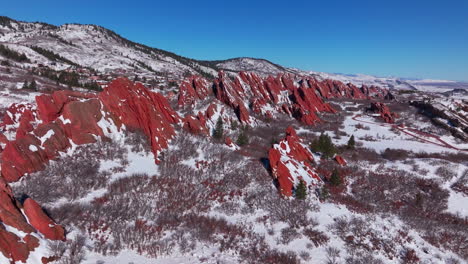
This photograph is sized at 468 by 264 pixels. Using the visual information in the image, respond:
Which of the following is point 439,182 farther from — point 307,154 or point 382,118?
point 382,118

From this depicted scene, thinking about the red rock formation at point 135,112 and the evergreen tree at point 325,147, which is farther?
the evergreen tree at point 325,147

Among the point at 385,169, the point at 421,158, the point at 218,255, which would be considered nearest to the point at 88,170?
the point at 218,255

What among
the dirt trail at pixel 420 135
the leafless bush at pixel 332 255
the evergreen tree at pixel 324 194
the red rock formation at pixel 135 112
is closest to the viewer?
the leafless bush at pixel 332 255

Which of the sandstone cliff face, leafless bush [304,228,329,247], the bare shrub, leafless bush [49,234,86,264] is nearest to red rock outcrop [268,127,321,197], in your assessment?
the bare shrub

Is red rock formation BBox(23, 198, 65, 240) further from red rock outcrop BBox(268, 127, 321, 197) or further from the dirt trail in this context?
the dirt trail

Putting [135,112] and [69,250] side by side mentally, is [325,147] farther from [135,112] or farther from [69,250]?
[69,250]

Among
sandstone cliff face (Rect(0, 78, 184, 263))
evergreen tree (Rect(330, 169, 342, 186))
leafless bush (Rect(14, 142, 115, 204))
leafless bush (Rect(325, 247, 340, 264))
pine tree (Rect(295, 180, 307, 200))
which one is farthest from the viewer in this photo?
evergreen tree (Rect(330, 169, 342, 186))

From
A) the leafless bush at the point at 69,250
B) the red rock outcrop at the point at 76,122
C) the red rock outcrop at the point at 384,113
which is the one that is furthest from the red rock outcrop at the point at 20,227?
the red rock outcrop at the point at 384,113

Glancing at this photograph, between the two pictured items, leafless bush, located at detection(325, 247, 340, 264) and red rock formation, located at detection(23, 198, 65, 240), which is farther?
leafless bush, located at detection(325, 247, 340, 264)

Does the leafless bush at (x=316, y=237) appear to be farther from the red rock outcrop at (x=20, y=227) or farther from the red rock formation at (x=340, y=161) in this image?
the red rock formation at (x=340, y=161)

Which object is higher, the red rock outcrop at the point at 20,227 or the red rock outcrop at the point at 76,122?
the red rock outcrop at the point at 76,122

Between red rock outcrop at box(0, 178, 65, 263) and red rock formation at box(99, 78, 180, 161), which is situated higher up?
red rock formation at box(99, 78, 180, 161)
